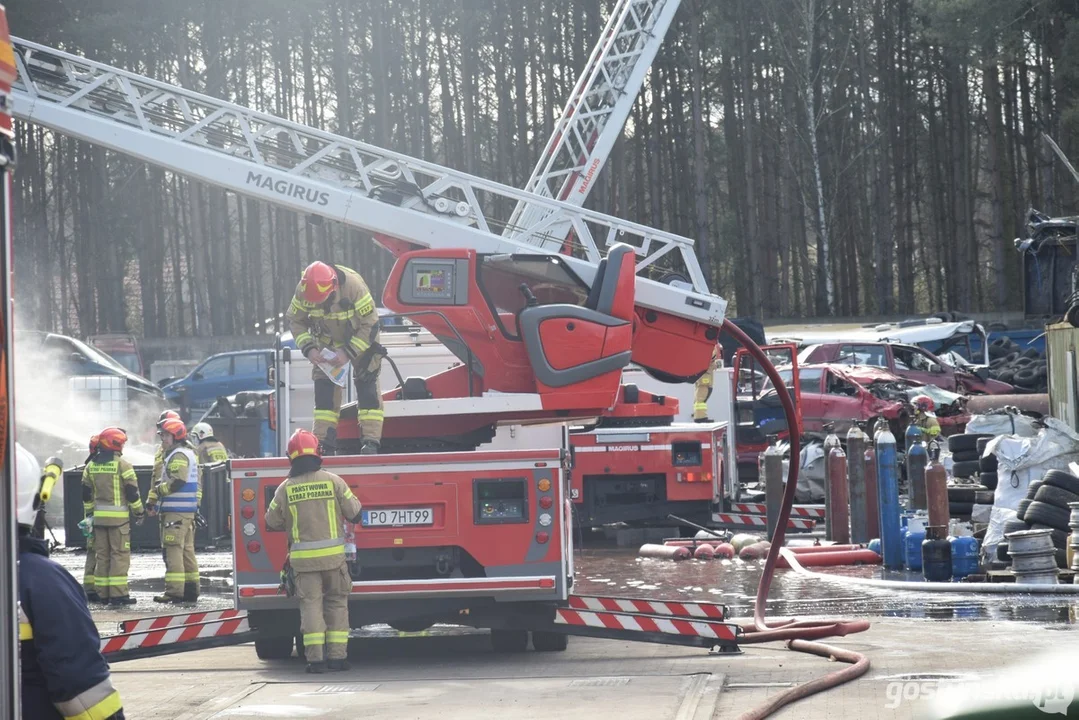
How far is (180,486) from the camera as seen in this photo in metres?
13.6

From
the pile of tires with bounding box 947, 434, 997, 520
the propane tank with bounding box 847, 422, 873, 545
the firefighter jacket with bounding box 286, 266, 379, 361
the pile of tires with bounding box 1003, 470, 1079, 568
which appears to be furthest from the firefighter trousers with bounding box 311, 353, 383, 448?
the pile of tires with bounding box 947, 434, 997, 520

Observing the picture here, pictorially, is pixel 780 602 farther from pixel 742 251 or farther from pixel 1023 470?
pixel 742 251

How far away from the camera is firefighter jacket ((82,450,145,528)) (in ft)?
44.0

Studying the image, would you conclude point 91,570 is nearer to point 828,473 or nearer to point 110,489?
point 110,489

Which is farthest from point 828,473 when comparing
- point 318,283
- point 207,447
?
point 207,447

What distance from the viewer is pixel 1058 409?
703 inches

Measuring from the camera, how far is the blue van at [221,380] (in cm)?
3041

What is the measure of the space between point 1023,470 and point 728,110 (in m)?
37.1

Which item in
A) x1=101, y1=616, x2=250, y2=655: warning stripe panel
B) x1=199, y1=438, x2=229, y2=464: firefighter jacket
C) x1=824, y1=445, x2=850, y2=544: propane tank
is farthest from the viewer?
x1=199, y1=438, x2=229, y2=464: firefighter jacket

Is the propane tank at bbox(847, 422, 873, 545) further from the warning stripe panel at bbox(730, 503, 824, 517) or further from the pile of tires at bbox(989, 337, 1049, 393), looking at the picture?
the pile of tires at bbox(989, 337, 1049, 393)

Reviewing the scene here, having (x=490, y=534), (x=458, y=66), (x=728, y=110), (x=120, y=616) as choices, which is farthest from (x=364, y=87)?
(x=490, y=534)

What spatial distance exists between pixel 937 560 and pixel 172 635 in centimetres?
625

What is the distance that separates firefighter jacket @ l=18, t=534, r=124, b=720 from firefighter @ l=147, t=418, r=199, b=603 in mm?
9839

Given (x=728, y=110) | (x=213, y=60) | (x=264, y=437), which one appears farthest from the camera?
(x=728, y=110)
